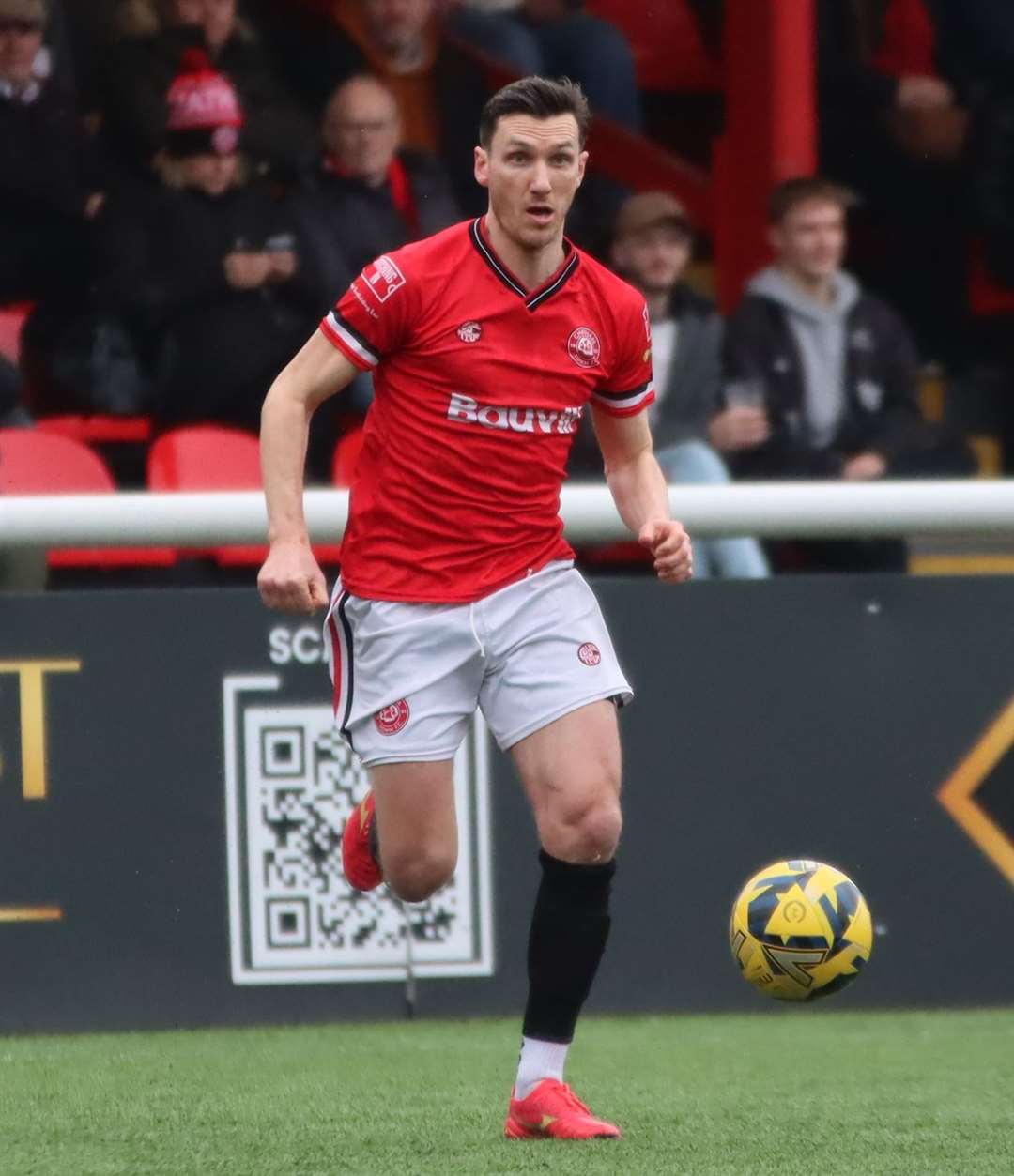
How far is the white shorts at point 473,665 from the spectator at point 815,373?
8.72ft

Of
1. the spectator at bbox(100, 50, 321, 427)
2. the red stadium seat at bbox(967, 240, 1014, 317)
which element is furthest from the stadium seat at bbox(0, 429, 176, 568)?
the red stadium seat at bbox(967, 240, 1014, 317)

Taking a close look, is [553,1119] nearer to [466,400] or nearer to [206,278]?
[466,400]

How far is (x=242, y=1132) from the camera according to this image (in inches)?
172

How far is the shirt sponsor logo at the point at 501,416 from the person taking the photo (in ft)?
14.5

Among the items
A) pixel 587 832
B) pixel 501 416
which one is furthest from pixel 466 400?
pixel 587 832

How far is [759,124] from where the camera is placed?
8.72 metres

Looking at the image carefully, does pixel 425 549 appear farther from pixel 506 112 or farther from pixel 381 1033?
pixel 381 1033

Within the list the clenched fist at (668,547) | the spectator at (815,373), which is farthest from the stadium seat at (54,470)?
the clenched fist at (668,547)

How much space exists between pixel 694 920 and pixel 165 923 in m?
1.33

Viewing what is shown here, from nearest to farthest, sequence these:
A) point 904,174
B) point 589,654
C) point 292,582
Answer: point 292,582 < point 589,654 < point 904,174

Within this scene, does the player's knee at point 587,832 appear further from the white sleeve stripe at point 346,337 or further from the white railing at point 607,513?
the white railing at point 607,513

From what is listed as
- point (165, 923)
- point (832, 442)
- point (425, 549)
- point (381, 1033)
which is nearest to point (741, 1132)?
point (425, 549)

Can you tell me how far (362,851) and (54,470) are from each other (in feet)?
7.86

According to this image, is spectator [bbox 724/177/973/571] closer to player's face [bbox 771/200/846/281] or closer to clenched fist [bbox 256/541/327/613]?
player's face [bbox 771/200/846/281]
